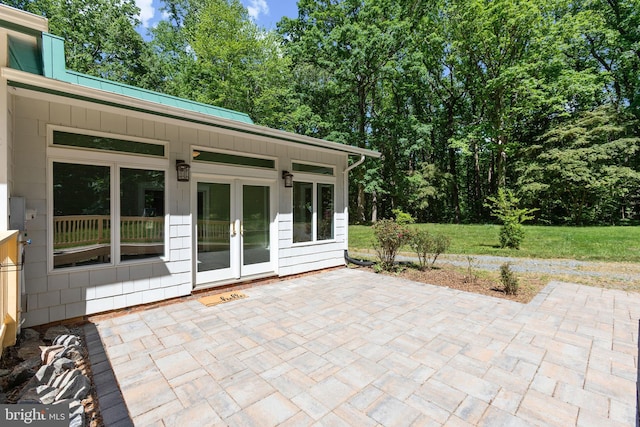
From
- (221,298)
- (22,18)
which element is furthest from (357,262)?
(22,18)

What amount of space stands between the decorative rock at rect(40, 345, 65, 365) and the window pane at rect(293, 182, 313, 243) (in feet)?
12.7

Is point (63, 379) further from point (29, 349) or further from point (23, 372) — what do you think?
point (29, 349)

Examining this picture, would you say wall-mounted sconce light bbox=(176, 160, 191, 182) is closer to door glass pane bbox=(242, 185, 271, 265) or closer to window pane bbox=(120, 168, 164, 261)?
window pane bbox=(120, 168, 164, 261)

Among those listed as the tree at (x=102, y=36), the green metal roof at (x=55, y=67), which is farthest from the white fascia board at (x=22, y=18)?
the tree at (x=102, y=36)

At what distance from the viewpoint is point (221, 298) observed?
4.58 metres

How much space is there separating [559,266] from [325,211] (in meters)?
5.88

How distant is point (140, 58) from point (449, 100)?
19593 mm

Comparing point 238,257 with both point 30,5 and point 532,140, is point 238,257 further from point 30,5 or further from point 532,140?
point 532,140

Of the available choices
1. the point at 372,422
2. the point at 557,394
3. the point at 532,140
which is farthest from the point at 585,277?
the point at 532,140

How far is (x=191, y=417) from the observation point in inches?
80.0

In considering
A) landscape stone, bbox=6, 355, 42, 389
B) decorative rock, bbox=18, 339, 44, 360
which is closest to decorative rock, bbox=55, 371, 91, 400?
landscape stone, bbox=6, 355, 42, 389

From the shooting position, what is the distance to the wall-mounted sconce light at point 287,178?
18.9ft

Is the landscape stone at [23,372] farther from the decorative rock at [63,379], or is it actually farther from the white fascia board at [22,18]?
the white fascia board at [22,18]

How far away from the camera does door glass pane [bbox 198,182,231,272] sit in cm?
479
